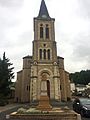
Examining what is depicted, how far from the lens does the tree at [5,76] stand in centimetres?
4172

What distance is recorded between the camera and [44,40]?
53.8m

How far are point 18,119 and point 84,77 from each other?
106 m

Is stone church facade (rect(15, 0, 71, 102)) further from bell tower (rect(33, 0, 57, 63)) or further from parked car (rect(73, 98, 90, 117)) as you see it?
parked car (rect(73, 98, 90, 117))

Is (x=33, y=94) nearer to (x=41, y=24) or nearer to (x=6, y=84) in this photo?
(x=6, y=84)

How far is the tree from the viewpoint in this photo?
41719mm

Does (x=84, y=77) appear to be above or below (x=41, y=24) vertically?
below

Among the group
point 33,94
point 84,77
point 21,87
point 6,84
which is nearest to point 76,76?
point 84,77

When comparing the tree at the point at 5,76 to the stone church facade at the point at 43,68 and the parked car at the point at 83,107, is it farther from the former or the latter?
the parked car at the point at 83,107

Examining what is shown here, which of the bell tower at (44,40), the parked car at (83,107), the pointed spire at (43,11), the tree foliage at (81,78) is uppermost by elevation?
the pointed spire at (43,11)

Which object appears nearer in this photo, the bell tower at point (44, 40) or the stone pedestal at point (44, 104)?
the stone pedestal at point (44, 104)

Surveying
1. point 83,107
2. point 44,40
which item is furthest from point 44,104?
point 44,40

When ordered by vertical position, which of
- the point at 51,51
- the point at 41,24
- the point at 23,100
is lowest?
the point at 23,100

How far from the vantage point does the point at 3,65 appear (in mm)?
44281

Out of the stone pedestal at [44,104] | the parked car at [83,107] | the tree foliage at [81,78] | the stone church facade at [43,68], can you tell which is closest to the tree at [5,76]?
the stone church facade at [43,68]
